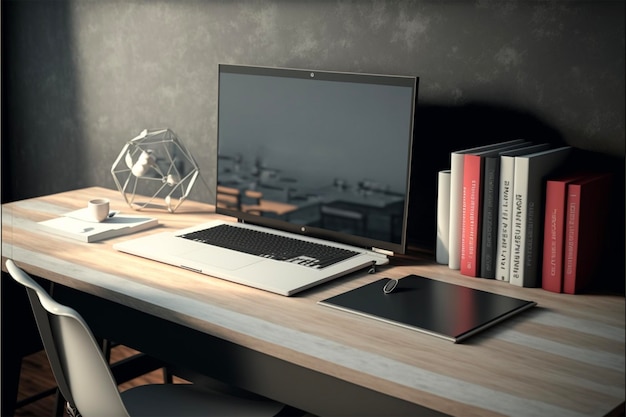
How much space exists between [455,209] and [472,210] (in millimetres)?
53

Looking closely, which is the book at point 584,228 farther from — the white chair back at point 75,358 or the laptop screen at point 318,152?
the white chair back at point 75,358

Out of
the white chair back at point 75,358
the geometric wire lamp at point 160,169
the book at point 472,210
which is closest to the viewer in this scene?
the white chair back at point 75,358

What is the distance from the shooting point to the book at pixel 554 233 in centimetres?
171

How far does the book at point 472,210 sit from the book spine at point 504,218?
4 cm

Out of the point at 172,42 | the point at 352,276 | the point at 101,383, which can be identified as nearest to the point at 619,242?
the point at 352,276

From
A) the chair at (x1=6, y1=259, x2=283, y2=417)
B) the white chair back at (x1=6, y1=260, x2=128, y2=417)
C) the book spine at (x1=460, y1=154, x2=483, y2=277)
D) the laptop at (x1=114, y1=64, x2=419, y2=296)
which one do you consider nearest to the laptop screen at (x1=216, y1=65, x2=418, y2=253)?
the laptop at (x1=114, y1=64, x2=419, y2=296)

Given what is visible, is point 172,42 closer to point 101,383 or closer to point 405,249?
point 405,249

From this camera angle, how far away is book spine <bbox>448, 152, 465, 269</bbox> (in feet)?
6.04

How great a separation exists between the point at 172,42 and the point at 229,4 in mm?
265

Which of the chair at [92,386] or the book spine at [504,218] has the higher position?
the book spine at [504,218]

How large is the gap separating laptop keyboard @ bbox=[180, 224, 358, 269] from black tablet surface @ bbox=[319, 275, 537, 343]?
0.18 m

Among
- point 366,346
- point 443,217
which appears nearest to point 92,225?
point 443,217

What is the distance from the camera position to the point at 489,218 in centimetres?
180

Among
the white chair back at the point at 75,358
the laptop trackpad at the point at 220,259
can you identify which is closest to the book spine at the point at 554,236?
the laptop trackpad at the point at 220,259
